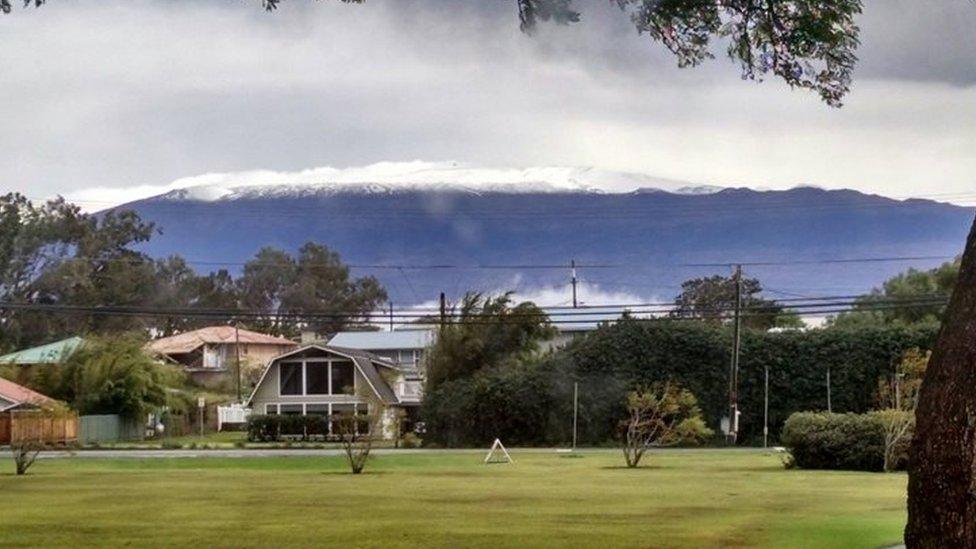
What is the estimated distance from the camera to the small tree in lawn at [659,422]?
4006 centimetres

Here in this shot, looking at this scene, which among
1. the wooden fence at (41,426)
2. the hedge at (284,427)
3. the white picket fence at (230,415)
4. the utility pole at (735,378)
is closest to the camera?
the wooden fence at (41,426)

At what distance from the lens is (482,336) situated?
66875mm

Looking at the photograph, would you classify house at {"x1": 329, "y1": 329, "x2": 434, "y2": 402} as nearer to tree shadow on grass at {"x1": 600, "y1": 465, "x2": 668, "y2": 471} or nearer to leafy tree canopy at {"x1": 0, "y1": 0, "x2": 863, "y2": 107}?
tree shadow on grass at {"x1": 600, "y1": 465, "x2": 668, "y2": 471}

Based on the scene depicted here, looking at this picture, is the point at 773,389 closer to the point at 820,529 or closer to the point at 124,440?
the point at 124,440

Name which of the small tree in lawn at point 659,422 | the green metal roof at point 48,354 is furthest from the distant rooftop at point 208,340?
the small tree in lawn at point 659,422

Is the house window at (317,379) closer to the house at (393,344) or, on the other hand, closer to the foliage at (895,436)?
the house at (393,344)

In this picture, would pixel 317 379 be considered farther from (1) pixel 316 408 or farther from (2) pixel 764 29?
(2) pixel 764 29

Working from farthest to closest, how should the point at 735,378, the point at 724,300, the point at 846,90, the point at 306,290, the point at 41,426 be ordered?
the point at 306,290, the point at 724,300, the point at 735,378, the point at 41,426, the point at 846,90

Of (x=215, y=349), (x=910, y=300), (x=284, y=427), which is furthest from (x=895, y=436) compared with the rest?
(x=215, y=349)

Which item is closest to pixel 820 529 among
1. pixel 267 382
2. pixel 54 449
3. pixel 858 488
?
pixel 858 488

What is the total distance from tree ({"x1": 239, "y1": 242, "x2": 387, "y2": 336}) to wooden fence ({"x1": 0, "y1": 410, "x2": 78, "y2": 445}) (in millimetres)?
48933

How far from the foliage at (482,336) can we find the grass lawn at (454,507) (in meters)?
27.4

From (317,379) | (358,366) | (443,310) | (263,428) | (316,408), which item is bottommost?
(263,428)

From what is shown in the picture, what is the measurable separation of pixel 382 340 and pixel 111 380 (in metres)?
37.9
